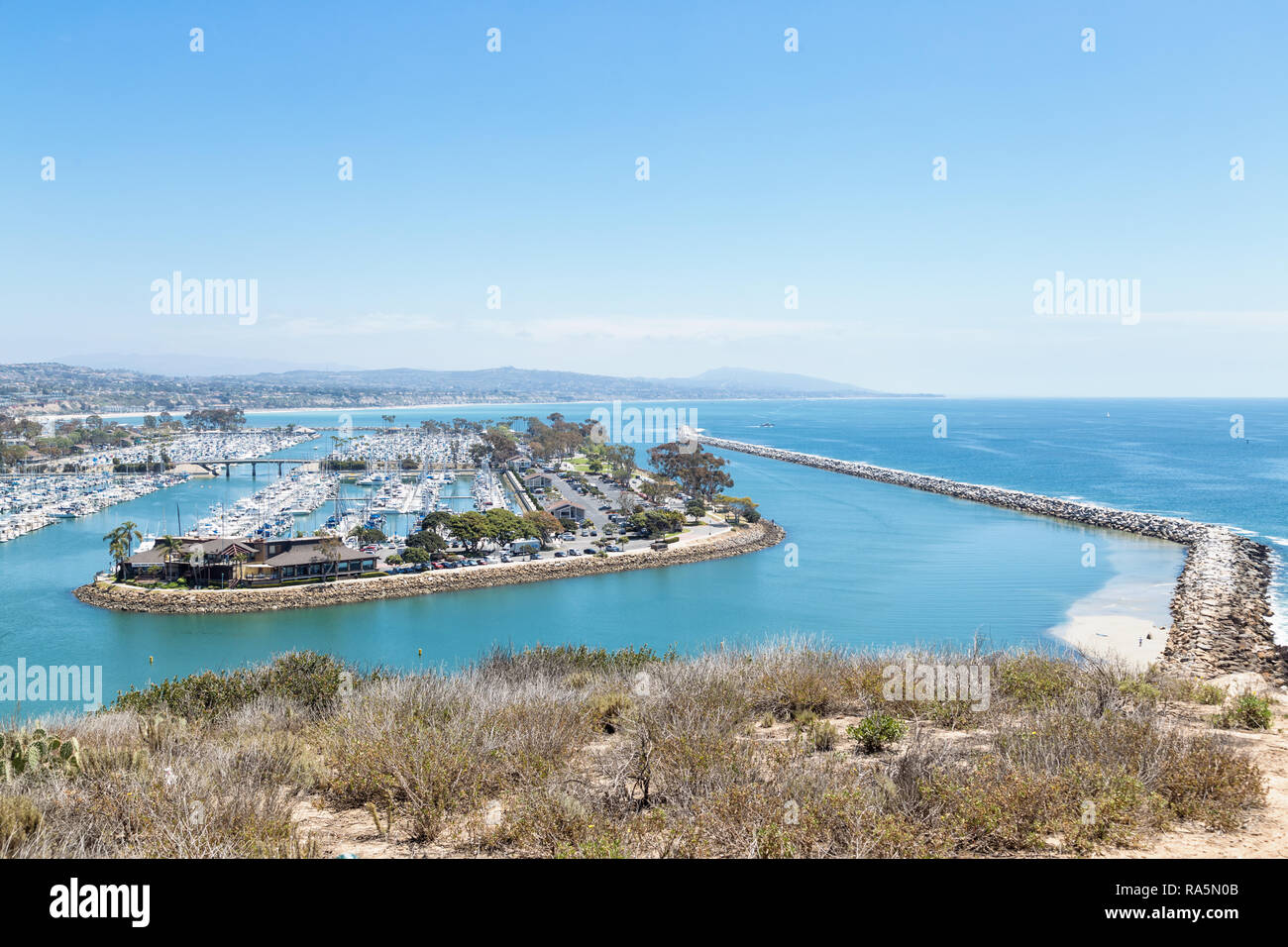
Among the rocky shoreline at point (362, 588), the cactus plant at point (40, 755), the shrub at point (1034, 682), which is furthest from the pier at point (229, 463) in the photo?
the shrub at point (1034, 682)

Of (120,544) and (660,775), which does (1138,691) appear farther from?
(120,544)

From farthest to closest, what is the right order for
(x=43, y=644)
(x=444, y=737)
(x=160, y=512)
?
(x=160, y=512), (x=43, y=644), (x=444, y=737)

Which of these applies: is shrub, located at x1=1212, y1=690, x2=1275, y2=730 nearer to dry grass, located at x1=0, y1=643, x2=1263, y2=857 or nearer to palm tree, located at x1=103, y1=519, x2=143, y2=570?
dry grass, located at x1=0, y1=643, x2=1263, y2=857

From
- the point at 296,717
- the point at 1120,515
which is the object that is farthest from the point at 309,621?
the point at 1120,515

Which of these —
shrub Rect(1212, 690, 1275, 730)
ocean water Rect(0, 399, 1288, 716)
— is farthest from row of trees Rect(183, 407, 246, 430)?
shrub Rect(1212, 690, 1275, 730)

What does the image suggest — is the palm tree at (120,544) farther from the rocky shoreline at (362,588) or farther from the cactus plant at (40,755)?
the cactus plant at (40,755)
